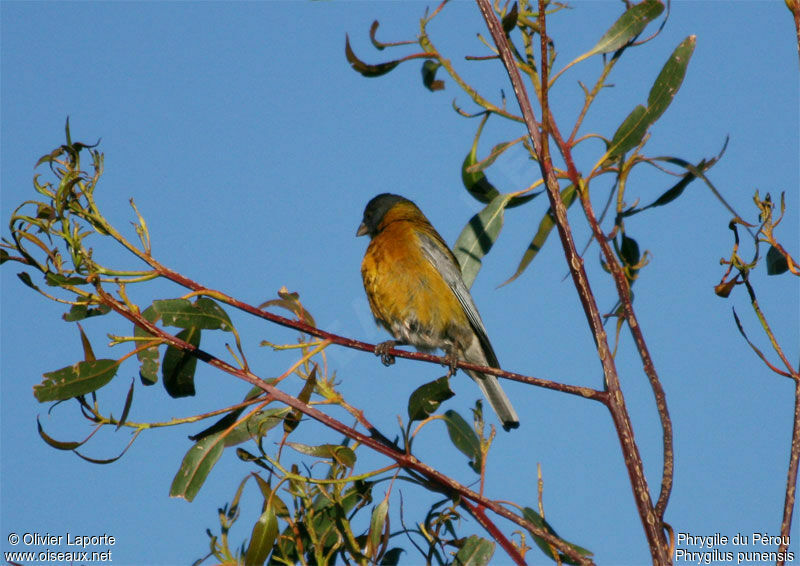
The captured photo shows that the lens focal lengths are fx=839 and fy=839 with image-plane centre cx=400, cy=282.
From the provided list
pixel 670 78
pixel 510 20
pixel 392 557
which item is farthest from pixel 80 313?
pixel 670 78

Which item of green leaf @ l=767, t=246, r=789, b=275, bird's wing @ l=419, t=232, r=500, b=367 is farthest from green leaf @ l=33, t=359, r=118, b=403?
bird's wing @ l=419, t=232, r=500, b=367

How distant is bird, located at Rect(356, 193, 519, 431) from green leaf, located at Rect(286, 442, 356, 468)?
239 cm

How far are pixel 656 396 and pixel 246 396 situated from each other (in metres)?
1.64

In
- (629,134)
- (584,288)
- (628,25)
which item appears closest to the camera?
(584,288)

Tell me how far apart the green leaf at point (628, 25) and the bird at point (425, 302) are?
2411 mm

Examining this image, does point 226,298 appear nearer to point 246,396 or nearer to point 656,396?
point 246,396

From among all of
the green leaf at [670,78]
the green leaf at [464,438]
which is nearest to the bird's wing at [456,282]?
the green leaf at [464,438]

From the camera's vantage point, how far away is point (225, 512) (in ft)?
10.7

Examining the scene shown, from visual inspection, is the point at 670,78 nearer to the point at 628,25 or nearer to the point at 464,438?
the point at 628,25

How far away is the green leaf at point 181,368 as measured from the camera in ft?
11.0

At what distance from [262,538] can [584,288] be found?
5.12ft

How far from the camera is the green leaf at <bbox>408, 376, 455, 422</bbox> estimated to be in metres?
3.54

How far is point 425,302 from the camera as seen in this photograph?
6.05 meters

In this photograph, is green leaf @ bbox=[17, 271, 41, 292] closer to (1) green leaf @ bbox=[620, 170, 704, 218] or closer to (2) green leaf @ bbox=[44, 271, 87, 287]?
(2) green leaf @ bbox=[44, 271, 87, 287]
